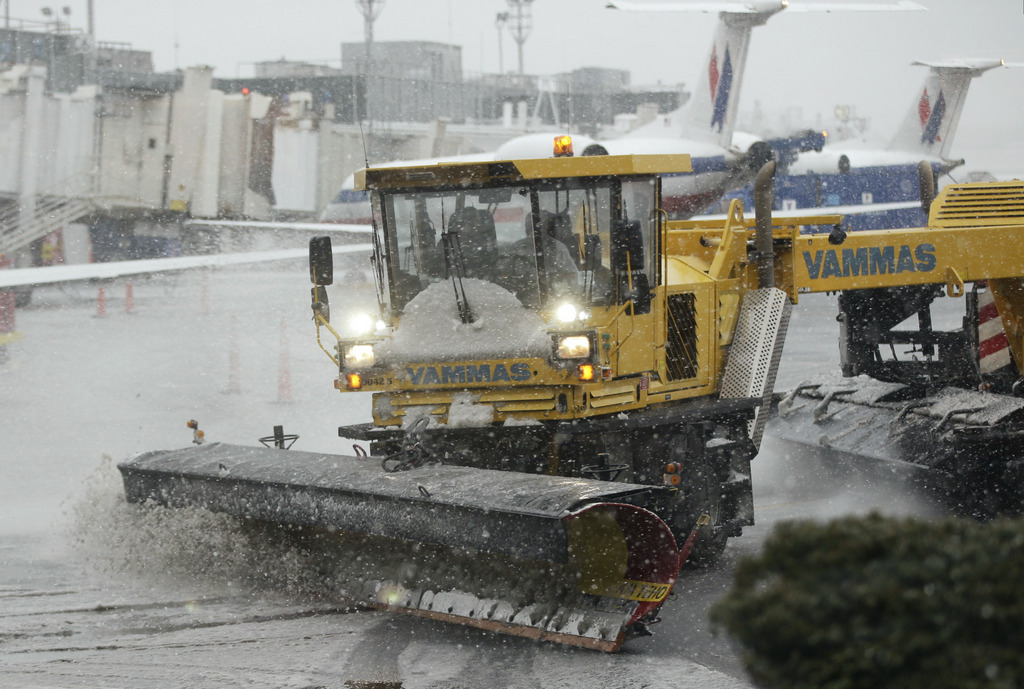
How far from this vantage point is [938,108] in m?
30.5

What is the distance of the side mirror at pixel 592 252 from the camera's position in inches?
273

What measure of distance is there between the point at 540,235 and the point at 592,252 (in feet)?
1.06

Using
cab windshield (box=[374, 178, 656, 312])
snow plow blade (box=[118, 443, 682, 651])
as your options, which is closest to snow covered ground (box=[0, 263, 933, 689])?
snow plow blade (box=[118, 443, 682, 651])

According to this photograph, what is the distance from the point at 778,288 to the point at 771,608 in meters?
6.34

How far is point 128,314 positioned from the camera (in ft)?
72.5

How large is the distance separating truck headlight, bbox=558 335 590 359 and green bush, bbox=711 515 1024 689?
15.0 ft

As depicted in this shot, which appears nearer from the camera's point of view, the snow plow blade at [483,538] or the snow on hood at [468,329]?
the snow plow blade at [483,538]

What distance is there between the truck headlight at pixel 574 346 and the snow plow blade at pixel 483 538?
83 cm

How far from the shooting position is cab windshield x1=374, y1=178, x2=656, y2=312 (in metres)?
6.92

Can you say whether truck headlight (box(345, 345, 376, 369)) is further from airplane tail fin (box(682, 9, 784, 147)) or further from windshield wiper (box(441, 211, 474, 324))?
airplane tail fin (box(682, 9, 784, 147))

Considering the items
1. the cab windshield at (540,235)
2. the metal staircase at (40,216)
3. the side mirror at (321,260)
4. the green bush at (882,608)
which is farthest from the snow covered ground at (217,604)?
the metal staircase at (40,216)

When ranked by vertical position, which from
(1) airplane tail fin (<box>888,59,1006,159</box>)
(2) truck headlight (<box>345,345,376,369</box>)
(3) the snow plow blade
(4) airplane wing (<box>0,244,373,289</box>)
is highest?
(1) airplane tail fin (<box>888,59,1006,159</box>)

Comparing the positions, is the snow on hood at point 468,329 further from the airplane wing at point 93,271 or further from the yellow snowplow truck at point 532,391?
the airplane wing at point 93,271

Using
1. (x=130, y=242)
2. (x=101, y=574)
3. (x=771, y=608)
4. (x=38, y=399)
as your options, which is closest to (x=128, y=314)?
(x=38, y=399)
